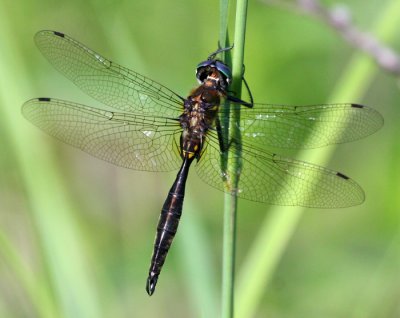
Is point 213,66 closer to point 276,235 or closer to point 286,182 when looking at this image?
point 286,182

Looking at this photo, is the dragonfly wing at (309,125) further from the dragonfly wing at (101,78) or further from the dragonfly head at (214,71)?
the dragonfly wing at (101,78)

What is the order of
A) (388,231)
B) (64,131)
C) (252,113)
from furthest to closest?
(388,231)
(64,131)
(252,113)

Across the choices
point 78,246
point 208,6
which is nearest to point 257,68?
point 208,6

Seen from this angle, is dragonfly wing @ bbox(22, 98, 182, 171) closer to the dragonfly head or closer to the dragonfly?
the dragonfly

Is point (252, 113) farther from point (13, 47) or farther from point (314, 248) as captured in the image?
point (314, 248)

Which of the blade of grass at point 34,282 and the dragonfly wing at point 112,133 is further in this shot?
the dragonfly wing at point 112,133

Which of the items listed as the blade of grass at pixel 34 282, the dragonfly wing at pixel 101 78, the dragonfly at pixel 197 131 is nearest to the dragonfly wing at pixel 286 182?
the dragonfly at pixel 197 131

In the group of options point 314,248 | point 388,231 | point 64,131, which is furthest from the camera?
point 314,248
